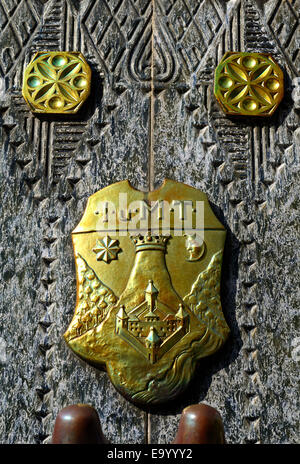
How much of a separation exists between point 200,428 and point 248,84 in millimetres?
1406

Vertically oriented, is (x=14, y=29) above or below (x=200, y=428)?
above

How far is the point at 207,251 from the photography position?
291cm

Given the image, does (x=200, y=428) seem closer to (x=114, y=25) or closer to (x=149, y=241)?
(x=149, y=241)

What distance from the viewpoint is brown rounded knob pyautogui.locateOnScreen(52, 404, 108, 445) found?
88.2 inches

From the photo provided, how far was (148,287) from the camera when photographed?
284 centimetres

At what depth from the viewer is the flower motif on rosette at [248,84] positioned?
3.09 metres

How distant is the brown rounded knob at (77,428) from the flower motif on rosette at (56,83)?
1.24 metres

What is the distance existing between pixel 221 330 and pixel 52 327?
A: 584 mm


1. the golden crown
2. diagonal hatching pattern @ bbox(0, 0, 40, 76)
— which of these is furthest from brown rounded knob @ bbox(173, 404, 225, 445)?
diagonal hatching pattern @ bbox(0, 0, 40, 76)

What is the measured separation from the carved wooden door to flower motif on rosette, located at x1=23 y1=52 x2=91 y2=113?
0.05 meters

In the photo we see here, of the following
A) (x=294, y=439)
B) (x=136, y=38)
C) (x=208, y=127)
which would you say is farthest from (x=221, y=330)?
(x=136, y=38)


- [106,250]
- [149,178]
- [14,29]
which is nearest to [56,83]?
[14,29]

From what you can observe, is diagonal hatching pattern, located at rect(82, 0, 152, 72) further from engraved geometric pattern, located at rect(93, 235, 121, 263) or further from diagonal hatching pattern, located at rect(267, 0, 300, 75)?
engraved geometric pattern, located at rect(93, 235, 121, 263)

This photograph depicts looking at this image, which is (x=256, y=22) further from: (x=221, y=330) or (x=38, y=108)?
(x=221, y=330)
